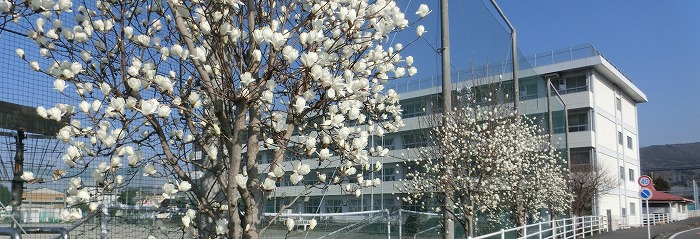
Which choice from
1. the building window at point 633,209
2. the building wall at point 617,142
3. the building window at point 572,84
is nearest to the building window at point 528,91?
the building wall at point 617,142

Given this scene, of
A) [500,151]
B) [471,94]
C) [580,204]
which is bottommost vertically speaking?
[580,204]

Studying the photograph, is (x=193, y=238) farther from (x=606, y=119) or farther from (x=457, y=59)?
(x=606, y=119)

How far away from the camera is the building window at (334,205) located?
7.69 metres

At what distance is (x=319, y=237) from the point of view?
702 cm

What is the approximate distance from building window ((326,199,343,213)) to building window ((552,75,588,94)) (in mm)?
35633

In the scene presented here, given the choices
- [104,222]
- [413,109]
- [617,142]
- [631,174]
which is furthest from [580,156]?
[104,222]

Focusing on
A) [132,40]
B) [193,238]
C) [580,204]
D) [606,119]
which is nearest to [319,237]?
[193,238]

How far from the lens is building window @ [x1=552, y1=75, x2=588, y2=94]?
1593 inches

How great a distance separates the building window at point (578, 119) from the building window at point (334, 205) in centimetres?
3465

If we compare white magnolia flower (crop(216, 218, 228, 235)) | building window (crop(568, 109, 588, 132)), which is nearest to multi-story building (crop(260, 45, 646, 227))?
building window (crop(568, 109, 588, 132))

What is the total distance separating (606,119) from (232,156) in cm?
4307

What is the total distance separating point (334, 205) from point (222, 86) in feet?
15.0

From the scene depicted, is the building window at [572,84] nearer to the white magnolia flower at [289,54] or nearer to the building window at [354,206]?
the building window at [354,206]

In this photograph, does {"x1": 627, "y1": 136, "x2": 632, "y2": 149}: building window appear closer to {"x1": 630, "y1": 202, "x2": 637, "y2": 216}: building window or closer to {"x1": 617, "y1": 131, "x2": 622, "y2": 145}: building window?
{"x1": 617, "y1": 131, "x2": 622, "y2": 145}: building window
